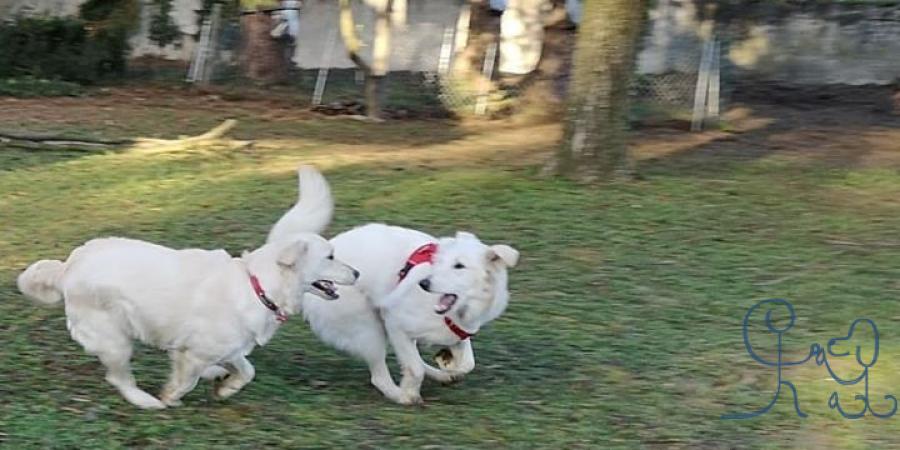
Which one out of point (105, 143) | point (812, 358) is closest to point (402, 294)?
point (812, 358)

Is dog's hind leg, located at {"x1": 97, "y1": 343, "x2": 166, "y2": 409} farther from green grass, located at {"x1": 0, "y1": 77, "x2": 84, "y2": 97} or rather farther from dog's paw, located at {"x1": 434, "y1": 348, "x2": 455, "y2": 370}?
green grass, located at {"x1": 0, "y1": 77, "x2": 84, "y2": 97}

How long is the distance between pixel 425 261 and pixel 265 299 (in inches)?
28.7

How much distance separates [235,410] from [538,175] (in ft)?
21.4

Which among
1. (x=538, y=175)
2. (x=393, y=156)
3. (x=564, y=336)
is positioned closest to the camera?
(x=564, y=336)

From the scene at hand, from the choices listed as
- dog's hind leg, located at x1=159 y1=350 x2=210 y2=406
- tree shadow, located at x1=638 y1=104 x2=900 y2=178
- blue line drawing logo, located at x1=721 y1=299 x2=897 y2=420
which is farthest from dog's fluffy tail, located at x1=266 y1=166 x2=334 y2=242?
tree shadow, located at x1=638 y1=104 x2=900 y2=178

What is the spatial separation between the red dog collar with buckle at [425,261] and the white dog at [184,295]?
33cm

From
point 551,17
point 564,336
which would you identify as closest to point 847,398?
point 564,336

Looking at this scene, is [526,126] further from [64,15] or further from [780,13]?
[64,15]

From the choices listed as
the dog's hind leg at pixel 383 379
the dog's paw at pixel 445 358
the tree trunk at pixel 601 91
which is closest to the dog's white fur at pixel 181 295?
the dog's hind leg at pixel 383 379

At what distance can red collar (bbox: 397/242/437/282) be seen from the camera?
5348 millimetres

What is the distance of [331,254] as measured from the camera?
5.11 meters

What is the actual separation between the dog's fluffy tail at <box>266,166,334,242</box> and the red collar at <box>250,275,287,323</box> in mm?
434

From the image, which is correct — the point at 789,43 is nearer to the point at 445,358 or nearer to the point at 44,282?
the point at 445,358

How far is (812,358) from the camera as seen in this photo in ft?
20.7
